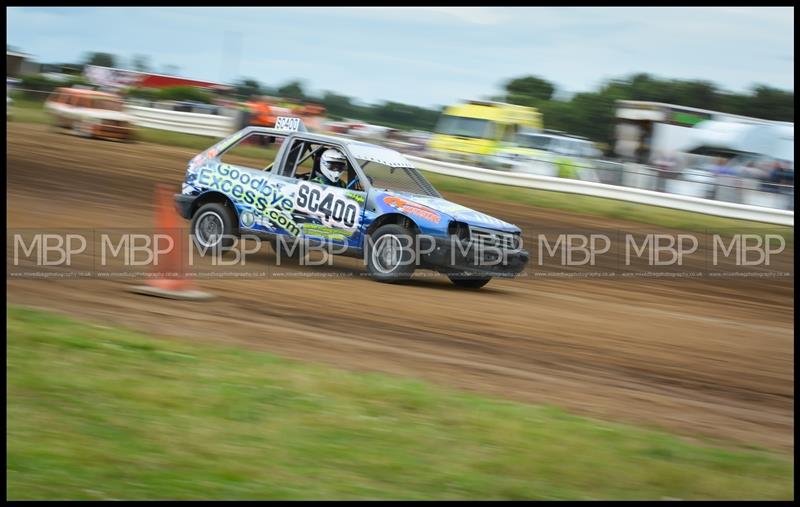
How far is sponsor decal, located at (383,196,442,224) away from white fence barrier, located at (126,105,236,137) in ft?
60.8

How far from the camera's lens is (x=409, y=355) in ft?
24.3

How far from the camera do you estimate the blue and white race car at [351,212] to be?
1026 centimetres

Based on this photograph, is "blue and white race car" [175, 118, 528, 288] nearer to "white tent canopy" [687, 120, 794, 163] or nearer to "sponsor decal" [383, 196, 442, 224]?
"sponsor decal" [383, 196, 442, 224]

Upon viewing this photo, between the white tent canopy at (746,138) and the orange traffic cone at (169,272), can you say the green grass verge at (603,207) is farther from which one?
the orange traffic cone at (169,272)

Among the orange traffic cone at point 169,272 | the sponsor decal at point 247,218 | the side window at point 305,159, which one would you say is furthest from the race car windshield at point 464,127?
the orange traffic cone at point 169,272

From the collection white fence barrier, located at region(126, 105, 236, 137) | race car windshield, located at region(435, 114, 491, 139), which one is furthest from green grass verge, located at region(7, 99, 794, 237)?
white fence barrier, located at region(126, 105, 236, 137)

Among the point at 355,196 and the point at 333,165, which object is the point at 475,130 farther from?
the point at 355,196

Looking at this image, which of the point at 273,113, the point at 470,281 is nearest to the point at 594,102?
the point at 273,113

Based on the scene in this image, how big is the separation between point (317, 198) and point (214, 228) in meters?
1.48

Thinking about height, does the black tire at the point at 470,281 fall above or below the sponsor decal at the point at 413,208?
below

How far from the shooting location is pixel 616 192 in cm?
2227

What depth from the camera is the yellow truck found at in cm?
2541

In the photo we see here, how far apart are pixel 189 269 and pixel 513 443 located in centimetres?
587

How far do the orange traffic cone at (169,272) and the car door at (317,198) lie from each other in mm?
1903
